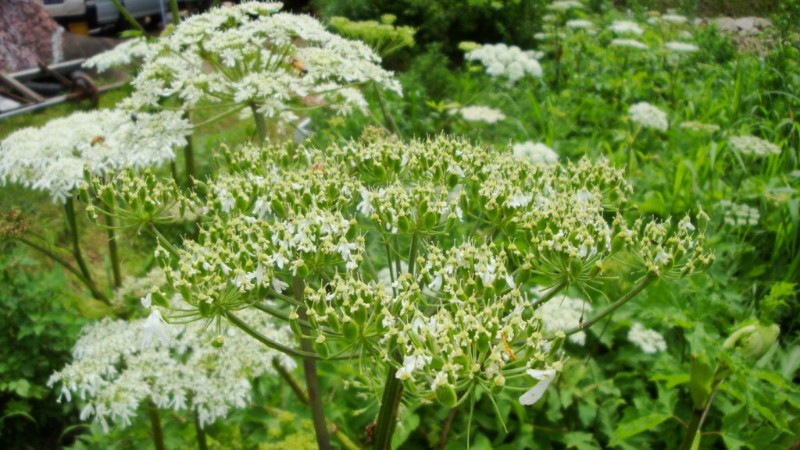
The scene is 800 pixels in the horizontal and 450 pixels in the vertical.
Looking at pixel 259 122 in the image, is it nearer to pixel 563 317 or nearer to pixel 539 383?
pixel 563 317

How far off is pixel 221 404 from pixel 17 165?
186 centimetres

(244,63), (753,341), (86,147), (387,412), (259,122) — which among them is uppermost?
(244,63)

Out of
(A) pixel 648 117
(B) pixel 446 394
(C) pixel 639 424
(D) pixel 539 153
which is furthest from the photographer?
(A) pixel 648 117

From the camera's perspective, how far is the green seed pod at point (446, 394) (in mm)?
1688

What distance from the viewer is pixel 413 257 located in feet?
7.86

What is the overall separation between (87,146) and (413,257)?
7.45 feet

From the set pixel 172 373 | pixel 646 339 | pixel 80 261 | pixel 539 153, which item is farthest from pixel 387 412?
pixel 539 153

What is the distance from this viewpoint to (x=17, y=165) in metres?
3.89

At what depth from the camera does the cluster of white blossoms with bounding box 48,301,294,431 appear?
3188mm

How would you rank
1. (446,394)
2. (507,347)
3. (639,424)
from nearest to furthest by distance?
(446,394) < (507,347) < (639,424)

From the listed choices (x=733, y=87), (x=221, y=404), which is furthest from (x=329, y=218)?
(x=733, y=87)

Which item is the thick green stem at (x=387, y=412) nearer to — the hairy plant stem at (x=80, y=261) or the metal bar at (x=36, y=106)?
the hairy plant stem at (x=80, y=261)

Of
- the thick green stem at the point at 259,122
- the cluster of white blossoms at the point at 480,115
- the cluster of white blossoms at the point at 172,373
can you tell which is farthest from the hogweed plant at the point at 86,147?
the cluster of white blossoms at the point at 480,115

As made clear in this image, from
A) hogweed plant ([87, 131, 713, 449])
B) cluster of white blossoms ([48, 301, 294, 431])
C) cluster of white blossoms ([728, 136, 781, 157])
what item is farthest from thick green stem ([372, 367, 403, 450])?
cluster of white blossoms ([728, 136, 781, 157])
